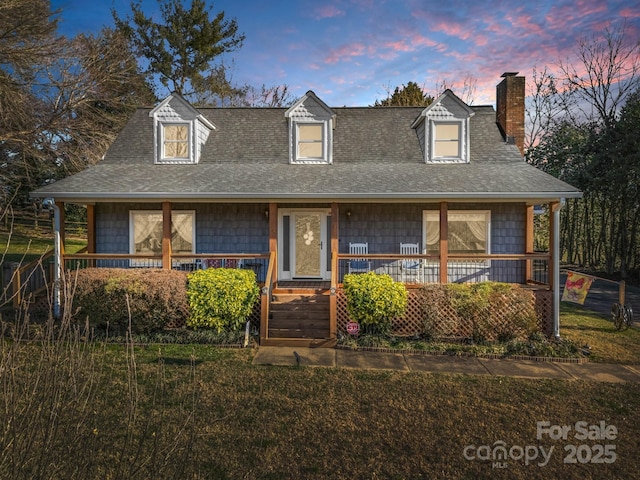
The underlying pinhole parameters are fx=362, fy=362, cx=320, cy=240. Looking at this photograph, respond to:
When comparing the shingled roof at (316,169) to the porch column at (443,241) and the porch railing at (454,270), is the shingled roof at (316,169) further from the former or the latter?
the porch railing at (454,270)

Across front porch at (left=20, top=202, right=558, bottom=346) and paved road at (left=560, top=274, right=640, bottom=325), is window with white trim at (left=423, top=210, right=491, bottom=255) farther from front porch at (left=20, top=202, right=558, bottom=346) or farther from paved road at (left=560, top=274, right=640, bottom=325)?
paved road at (left=560, top=274, right=640, bottom=325)

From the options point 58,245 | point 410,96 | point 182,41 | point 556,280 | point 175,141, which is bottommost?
point 556,280

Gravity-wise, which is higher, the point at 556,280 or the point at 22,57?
the point at 22,57

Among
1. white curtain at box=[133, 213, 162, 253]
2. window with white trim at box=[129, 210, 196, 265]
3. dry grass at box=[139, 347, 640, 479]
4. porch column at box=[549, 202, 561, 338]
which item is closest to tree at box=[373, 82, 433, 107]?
porch column at box=[549, 202, 561, 338]

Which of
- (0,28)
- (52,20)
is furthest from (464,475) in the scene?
(52,20)

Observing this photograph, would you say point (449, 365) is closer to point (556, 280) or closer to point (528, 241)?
point (556, 280)

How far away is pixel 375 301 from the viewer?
809 centimetres

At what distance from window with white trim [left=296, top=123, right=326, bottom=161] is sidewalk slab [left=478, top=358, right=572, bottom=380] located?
7820mm

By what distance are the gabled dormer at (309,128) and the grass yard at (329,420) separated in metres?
7.24

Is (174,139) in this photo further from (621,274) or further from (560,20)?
(621,274)

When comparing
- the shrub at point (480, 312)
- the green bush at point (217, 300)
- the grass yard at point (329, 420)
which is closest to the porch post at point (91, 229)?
the green bush at point (217, 300)

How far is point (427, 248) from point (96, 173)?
1026 cm

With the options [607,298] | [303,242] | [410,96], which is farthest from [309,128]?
[410,96]

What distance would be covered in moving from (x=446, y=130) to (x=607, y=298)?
9402 millimetres
